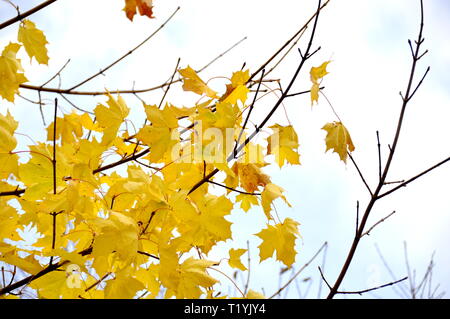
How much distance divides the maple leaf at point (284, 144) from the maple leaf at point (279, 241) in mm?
255

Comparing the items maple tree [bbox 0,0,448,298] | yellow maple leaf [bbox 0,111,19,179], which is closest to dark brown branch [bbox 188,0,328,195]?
maple tree [bbox 0,0,448,298]

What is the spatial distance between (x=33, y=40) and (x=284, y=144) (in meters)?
1.33

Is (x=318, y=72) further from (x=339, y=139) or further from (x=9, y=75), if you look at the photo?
(x=9, y=75)

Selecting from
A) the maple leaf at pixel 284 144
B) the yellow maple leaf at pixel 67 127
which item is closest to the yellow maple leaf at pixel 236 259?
the maple leaf at pixel 284 144

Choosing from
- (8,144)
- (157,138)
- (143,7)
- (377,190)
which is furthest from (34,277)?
(377,190)

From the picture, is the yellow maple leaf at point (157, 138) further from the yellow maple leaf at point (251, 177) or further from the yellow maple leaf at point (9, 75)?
the yellow maple leaf at point (9, 75)

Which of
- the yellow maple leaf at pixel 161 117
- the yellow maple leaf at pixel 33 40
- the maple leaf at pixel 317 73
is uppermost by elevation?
the yellow maple leaf at pixel 33 40

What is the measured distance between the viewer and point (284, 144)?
1703 mm

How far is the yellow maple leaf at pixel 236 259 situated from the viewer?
1677 mm

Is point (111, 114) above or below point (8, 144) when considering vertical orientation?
above

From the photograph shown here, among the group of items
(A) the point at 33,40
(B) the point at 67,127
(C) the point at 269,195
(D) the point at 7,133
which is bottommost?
(C) the point at 269,195
